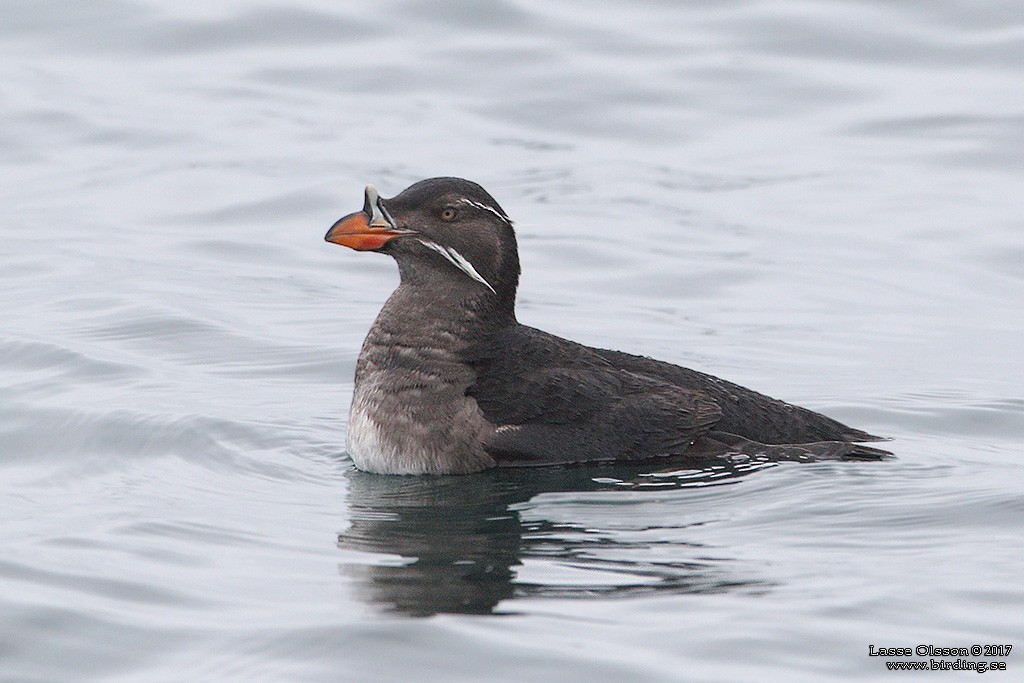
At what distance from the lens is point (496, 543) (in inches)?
274

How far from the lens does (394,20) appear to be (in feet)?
66.8

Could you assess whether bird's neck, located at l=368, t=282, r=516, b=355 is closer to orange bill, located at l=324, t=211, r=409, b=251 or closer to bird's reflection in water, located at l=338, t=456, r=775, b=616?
orange bill, located at l=324, t=211, r=409, b=251

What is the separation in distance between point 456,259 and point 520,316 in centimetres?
402

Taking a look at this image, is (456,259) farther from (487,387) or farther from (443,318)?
(487,387)

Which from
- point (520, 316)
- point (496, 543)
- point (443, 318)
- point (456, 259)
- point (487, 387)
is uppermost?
point (520, 316)

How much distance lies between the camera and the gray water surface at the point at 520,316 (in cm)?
598

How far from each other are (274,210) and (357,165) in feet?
5.24

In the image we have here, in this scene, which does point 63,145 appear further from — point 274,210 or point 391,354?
point 391,354

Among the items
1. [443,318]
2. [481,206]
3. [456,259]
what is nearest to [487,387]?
[443,318]

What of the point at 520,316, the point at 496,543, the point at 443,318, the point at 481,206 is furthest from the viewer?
the point at 520,316

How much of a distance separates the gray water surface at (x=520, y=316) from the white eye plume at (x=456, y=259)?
876 mm

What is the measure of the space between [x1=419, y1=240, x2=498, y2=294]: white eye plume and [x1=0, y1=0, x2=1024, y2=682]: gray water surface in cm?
88

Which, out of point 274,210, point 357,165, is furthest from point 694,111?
point 274,210

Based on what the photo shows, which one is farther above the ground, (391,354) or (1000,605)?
(391,354)
